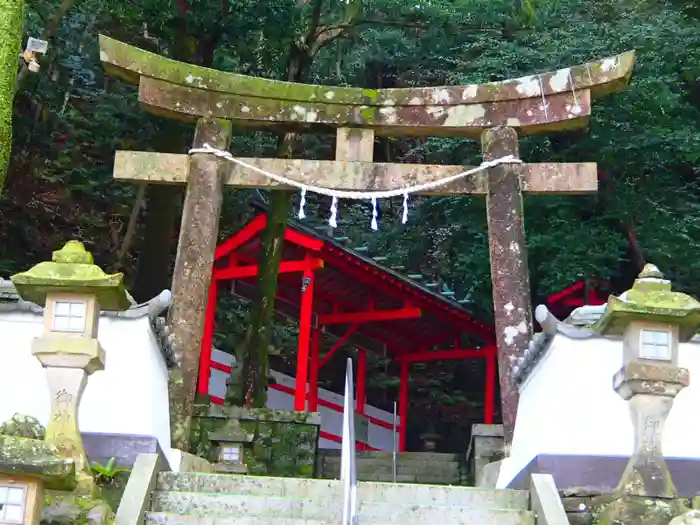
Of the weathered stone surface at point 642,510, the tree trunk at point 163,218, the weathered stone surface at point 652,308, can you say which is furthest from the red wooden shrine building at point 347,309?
the weathered stone surface at point 642,510

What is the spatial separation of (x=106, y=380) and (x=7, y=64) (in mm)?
3233

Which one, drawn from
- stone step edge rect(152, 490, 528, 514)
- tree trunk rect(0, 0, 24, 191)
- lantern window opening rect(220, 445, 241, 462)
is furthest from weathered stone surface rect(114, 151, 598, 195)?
stone step edge rect(152, 490, 528, 514)

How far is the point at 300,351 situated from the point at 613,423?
6544 mm

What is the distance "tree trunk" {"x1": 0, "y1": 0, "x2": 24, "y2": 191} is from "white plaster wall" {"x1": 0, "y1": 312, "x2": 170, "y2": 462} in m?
1.73

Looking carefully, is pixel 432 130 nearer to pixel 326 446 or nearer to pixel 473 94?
pixel 473 94

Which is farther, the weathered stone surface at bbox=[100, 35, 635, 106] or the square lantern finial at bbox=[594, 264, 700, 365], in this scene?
the weathered stone surface at bbox=[100, 35, 635, 106]

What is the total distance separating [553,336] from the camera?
8234 mm

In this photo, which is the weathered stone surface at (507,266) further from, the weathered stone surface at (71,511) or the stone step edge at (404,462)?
the stone step edge at (404,462)

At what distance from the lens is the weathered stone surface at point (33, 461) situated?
18.2ft

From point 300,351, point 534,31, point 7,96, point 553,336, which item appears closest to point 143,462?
point 553,336

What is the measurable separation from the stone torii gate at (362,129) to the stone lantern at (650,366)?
2.70 metres

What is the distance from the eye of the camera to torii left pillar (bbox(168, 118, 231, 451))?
9.45 meters

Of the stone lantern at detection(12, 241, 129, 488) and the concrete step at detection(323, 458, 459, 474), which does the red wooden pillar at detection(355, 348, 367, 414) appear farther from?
the stone lantern at detection(12, 241, 129, 488)

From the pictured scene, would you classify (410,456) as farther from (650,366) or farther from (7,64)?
(650,366)
